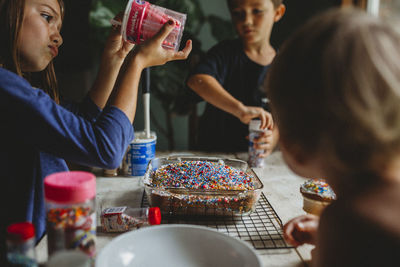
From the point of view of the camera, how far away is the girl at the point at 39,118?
0.76 metres

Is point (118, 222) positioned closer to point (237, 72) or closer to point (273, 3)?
point (237, 72)

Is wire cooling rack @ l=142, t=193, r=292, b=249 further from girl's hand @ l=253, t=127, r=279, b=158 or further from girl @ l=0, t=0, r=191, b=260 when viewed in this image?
girl's hand @ l=253, t=127, r=279, b=158

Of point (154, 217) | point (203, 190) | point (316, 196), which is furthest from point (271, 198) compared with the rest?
point (154, 217)

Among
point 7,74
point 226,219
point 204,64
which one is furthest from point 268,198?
point 204,64

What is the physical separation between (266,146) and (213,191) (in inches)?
23.9

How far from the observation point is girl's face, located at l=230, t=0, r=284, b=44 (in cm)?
179

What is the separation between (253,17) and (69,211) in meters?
1.54

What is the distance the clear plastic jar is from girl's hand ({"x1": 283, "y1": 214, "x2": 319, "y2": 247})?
0.67 metres

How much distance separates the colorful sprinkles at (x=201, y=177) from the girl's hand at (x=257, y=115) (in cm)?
40

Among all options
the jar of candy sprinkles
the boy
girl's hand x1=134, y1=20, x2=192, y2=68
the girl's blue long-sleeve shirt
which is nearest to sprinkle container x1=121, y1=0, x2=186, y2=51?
Answer: girl's hand x1=134, y1=20, x2=192, y2=68

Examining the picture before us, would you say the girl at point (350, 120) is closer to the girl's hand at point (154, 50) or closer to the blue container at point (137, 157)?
the girl's hand at point (154, 50)

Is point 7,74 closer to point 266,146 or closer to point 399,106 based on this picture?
point 399,106

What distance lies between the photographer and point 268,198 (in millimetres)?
1149

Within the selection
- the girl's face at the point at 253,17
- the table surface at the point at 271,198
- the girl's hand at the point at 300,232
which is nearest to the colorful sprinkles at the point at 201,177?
the table surface at the point at 271,198
